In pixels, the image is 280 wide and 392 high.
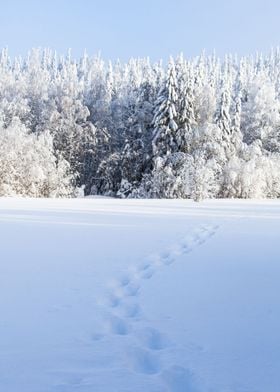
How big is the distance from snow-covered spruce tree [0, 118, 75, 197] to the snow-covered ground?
2147cm

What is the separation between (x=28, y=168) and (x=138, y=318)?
85.7ft

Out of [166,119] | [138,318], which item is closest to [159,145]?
[166,119]

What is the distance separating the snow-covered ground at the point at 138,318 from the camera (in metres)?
2.61

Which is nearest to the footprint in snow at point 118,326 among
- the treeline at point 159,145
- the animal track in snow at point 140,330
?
the animal track in snow at point 140,330

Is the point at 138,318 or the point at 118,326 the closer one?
the point at 118,326

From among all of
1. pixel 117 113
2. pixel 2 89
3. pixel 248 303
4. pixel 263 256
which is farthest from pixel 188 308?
pixel 2 89

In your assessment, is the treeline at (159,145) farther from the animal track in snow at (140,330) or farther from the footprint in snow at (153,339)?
the footprint in snow at (153,339)

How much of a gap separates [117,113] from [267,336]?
4363cm

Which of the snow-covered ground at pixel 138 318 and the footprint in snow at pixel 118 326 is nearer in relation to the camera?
the snow-covered ground at pixel 138 318

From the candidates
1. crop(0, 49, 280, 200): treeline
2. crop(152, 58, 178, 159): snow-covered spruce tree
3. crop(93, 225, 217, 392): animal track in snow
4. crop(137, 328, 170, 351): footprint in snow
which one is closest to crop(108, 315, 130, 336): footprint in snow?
crop(93, 225, 217, 392): animal track in snow

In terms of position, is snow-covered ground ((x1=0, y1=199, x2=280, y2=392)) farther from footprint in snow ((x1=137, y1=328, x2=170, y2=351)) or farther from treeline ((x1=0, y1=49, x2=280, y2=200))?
treeline ((x1=0, y1=49, x2=280, y2=200))

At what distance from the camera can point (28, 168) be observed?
28.7 m

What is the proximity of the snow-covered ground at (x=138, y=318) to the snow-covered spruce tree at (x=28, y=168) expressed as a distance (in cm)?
2147

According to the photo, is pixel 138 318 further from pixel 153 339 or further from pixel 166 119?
pixel 166 119
